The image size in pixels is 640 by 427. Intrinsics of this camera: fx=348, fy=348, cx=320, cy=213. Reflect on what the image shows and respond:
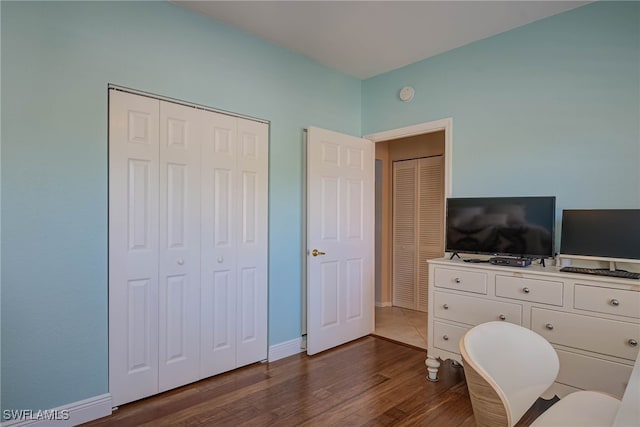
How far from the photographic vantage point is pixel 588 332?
80.4 inches

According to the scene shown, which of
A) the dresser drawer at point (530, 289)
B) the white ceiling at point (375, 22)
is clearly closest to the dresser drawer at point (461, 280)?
the dresser drawer at point (530, 289)

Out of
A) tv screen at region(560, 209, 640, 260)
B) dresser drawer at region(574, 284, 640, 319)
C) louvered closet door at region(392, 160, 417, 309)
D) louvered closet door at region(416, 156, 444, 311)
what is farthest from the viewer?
louvered closet door at region(392, 160, 417, 309)

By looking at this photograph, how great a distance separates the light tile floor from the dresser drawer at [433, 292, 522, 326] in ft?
2.87

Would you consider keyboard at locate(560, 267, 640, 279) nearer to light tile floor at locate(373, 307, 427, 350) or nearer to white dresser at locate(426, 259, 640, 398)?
white dresser at locate(426, 259, 640, 398)

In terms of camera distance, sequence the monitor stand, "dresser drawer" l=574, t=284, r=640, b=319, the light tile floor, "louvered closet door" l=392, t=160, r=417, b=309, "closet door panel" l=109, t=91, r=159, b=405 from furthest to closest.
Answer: "louvered closet door" l=392, t=160, r=417, b=309 → the light tile floor → the monitor stand → "closet door panel" l=109, t=91, r=159, b=405 → "dresser drawer" l=574, t=284, r=640, b=319

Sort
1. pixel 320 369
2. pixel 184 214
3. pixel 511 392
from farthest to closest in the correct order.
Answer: pixel 320 369, pixel 184 214, pixel 511 392

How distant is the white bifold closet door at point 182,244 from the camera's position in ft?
7.55

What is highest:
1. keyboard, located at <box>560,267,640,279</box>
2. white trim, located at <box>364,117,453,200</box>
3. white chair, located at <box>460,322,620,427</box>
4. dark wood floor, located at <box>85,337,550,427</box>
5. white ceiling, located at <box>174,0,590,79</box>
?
white ceiling, located at <box>174,0,590,79</box>

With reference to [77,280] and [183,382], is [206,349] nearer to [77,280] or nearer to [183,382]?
[183,382]

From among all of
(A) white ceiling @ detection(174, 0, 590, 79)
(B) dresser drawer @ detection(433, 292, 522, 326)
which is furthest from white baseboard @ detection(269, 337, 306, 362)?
(A) white ceiling @ detection(174, 0, 590, 79)

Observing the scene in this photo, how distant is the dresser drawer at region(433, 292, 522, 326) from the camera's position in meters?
2.35

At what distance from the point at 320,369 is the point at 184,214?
66.6 inches

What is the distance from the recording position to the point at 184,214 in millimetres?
2578

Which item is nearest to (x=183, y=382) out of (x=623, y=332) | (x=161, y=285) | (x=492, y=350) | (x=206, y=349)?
(x=206, y=349)
